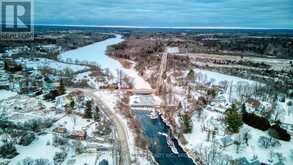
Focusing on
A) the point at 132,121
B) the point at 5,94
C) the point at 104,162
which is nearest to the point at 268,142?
the point at 132,121

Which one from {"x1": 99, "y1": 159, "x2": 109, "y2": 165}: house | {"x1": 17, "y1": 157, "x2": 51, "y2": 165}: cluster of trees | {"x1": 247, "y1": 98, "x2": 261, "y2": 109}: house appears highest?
{"x1": 247, "y1": 98, "x2": 261, "y2": 109}: house

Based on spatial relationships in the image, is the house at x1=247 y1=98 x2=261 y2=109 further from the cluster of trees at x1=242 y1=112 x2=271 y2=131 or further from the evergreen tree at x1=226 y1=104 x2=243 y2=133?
the evergreen tree at x1=226 y1=104 x2=243 y2=133

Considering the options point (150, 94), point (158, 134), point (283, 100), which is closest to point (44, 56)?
point (150, 94)

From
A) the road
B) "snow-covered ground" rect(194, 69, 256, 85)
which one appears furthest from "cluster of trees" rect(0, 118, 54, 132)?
"snow-covered ground" rect(194, 69, 256, 85)

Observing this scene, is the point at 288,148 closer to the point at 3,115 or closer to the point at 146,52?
the point at 3,115

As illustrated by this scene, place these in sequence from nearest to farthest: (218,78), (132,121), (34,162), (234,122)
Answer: (34,162) < (234,122) < (132,121) < (218,78)

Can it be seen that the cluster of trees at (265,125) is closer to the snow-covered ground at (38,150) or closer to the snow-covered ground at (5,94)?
the snow-covered ground at (38,150)

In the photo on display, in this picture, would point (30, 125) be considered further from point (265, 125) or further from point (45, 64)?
point (45, 64)

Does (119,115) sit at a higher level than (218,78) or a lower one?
lower
